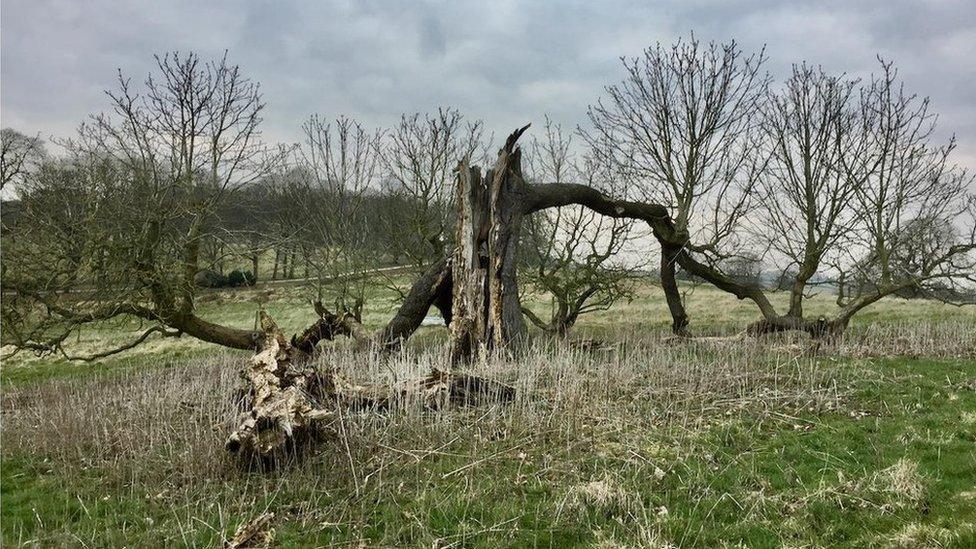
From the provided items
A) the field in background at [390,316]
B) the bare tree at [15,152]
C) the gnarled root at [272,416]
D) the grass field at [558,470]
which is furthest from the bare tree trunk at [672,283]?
the bare tree at [15,152]

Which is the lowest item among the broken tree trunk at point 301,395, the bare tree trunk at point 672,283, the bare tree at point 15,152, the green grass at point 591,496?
the green grass at point 591,496

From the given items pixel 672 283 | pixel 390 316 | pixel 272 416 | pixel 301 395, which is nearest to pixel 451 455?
pixel 301 395

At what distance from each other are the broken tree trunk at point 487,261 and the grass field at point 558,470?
2610mm

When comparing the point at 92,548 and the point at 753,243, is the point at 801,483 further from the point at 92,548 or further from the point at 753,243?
the point at 753,243

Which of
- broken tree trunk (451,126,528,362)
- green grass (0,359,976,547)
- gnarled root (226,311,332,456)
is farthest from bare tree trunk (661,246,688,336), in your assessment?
gnarled root (226,311,332,456)

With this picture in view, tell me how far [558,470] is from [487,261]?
735 centimetres

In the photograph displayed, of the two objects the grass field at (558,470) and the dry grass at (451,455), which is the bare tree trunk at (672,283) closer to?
the dry grass at (451,455)

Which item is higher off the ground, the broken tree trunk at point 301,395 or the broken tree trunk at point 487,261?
the broken tree trunk at point 487,261

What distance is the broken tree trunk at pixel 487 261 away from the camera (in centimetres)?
1249

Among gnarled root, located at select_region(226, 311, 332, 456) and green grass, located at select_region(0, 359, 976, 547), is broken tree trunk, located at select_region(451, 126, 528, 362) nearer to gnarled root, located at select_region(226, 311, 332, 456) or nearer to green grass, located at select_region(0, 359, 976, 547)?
green grass, located at select_region(0, 359, 976, 547)

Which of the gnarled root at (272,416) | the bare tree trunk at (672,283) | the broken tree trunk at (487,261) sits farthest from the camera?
the bare tree trunk at (672,283)

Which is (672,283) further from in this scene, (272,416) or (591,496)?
(272,416)

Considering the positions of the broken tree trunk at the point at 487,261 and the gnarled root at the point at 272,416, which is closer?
the gnarled root at the point at 272,416

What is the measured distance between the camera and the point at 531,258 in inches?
759
